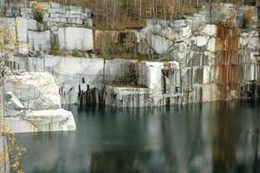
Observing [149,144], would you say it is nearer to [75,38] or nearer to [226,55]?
[75,38]

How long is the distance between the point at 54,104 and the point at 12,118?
9.33 ft

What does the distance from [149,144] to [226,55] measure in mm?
20817

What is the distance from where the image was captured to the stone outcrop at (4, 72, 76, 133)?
28250mm

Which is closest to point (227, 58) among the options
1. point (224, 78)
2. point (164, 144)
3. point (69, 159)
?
point (224, 78)

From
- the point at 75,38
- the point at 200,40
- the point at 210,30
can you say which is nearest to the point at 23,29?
the point at 75,38

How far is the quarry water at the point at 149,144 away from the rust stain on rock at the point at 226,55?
7.75 meters

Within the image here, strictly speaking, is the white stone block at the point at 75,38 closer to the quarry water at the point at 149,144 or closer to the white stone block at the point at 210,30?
the quarry water at the point at 149,144

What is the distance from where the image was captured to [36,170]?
19.6 metres

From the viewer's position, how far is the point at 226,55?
43.7 meters

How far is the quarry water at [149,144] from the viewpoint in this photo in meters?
20.7

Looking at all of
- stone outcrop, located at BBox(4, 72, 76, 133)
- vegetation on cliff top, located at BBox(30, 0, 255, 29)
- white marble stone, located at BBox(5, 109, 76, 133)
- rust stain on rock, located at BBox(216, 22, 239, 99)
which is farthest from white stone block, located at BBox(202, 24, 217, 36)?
white marble stone, located at BBox(5, 109, 76, 133)

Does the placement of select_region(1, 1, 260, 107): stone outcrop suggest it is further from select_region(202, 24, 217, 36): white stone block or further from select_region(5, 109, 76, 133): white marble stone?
select_region(5, 109, 76, 133): white marble stone

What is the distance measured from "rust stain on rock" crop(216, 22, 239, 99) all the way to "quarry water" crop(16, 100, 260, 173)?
305 inches

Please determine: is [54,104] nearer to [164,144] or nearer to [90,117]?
[90,117]
